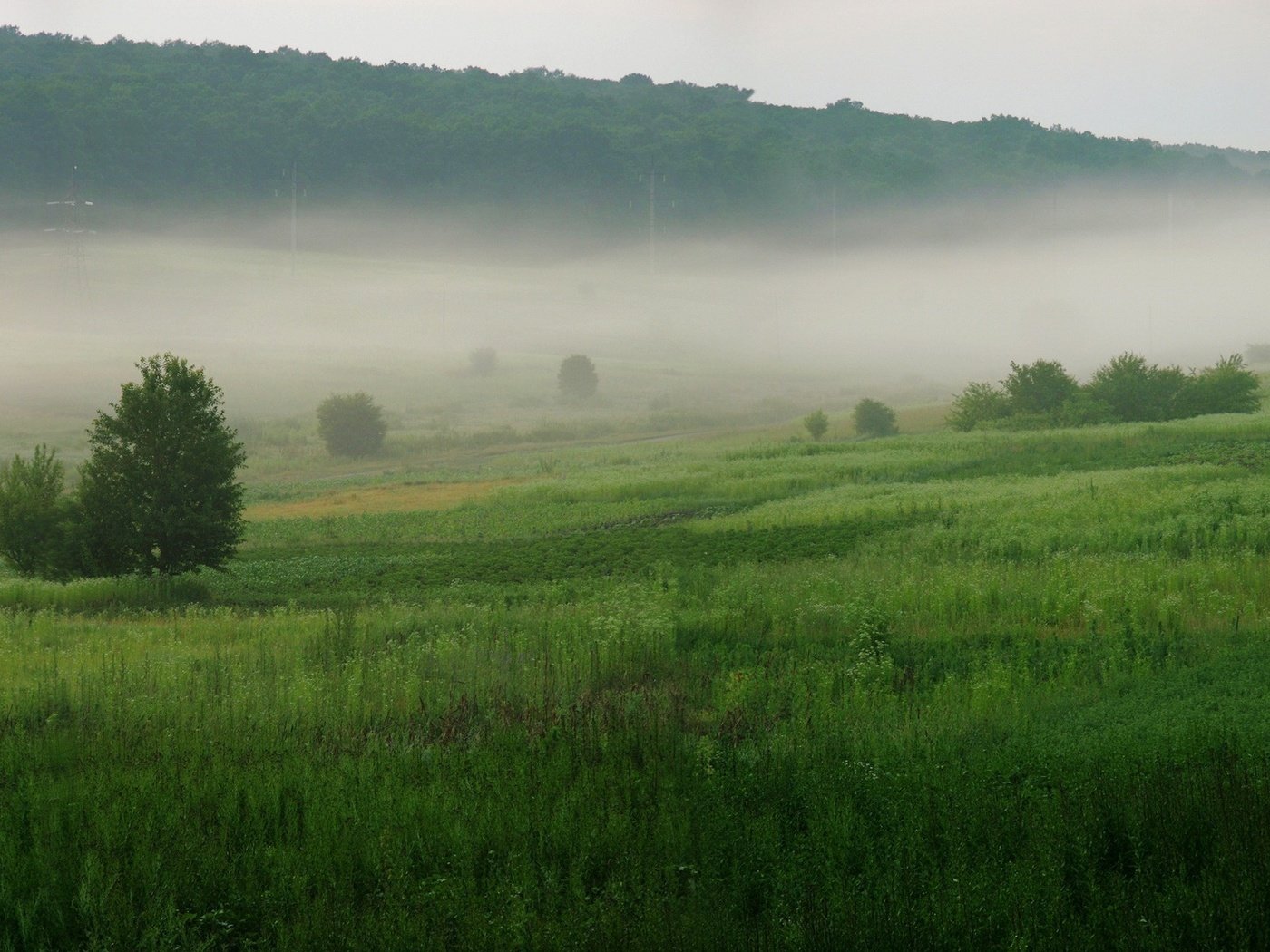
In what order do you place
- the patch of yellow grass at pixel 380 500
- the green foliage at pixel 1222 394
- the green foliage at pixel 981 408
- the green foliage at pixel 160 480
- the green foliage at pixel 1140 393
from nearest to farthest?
1. the green foliage at pixel 160 480
2. the patch of yellow grass at pixel 380 500
3. the green foliage at pixel 1222 394
4. the green foliage at pixel 1140 393
5. the green foliage at pixel 981 408

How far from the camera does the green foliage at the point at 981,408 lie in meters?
72.0

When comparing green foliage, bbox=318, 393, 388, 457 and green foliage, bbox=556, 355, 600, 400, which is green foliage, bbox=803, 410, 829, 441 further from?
green foliage, bbox=556, 355, 600, 400

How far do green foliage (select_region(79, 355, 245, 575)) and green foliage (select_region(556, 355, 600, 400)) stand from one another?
98669mm

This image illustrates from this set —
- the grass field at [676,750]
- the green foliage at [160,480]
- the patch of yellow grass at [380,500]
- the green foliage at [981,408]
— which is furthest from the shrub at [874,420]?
the green foliage at [160,480]

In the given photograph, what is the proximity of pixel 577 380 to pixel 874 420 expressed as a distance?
176 feet

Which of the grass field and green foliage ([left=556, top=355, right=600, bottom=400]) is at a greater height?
green foliage ([left=556, top=355, right=600, bottom=400])

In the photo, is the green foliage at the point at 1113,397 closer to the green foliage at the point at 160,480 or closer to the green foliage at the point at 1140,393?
the green foliage at the point at 1140,393

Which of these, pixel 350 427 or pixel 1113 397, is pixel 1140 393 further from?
pixel 350 427

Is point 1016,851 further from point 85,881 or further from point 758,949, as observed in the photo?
point 85,881

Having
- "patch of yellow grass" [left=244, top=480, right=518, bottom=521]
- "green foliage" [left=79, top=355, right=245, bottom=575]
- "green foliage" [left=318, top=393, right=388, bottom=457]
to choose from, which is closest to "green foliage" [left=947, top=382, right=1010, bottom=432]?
"patch of yellow grass" [left=244, top=480, right=518, bottom=521]

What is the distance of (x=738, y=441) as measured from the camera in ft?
257

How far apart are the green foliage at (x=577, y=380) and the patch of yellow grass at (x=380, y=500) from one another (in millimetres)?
69592

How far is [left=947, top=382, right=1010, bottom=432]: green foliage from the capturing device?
72000 mm

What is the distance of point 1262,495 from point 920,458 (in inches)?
905
